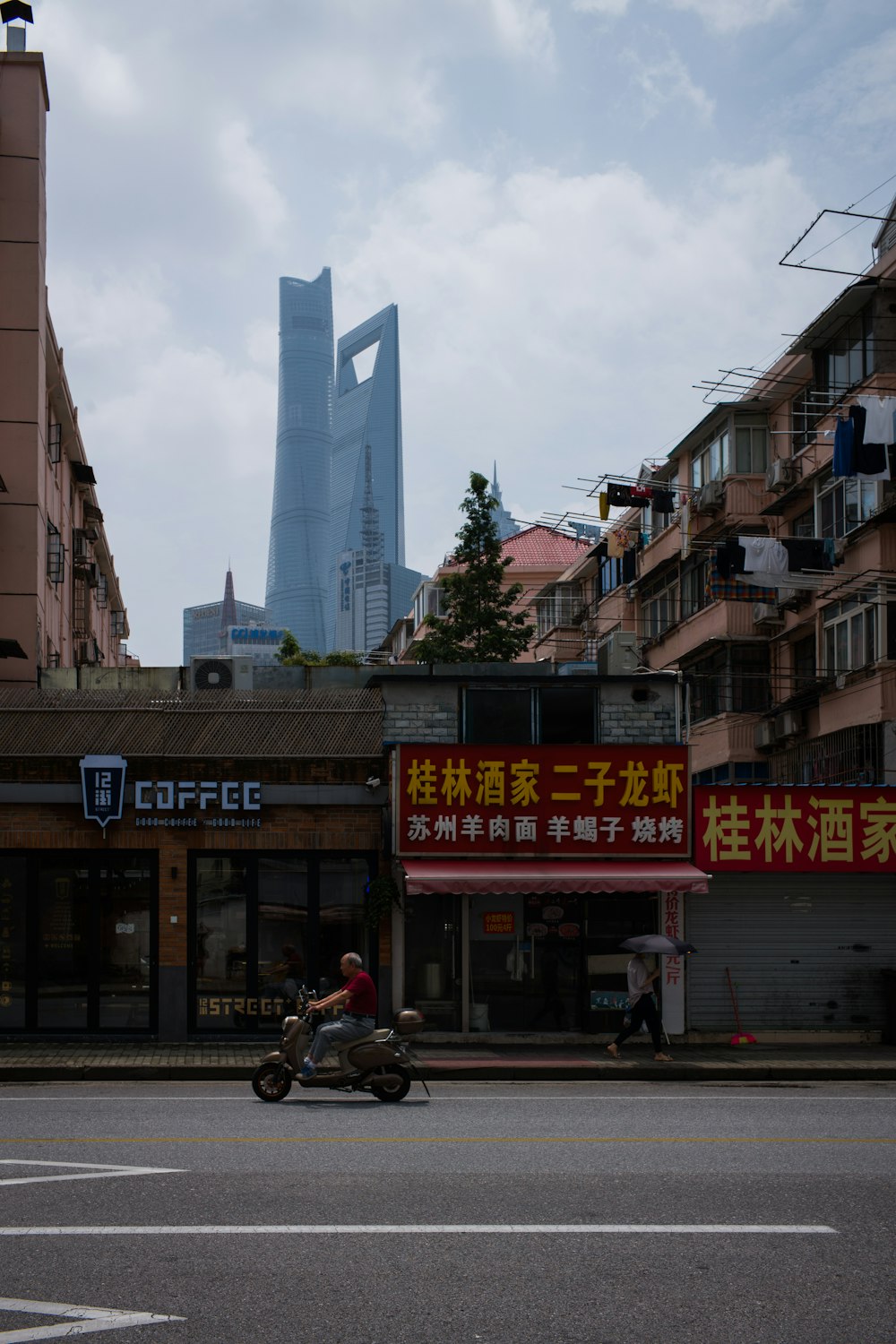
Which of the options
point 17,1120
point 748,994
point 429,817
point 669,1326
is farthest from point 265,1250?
point 748,994

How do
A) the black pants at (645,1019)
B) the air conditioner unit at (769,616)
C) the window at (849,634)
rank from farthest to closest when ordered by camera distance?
the air conditioner unit at (769,616) < the window at (849,634) < the black pants at (645,1019)

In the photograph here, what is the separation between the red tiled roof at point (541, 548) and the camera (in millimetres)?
74500

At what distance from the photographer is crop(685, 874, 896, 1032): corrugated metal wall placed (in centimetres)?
2320

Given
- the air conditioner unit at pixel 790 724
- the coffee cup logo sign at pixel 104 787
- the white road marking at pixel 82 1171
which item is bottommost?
the white road marking at pixel 82 1171

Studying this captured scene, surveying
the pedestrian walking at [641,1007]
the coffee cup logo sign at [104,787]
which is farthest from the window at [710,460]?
the coffee cup logo sign at [104,787]

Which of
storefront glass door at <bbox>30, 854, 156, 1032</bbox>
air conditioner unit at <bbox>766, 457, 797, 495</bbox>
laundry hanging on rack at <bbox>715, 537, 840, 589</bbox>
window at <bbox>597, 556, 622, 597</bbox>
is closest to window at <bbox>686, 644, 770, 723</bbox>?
air conditioner unit at <bbox>766, 457, 797, 495</bbox>

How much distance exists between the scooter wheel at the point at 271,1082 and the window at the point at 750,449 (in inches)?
1063

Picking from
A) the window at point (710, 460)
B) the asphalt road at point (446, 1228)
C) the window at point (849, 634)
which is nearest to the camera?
the asphalt road at point (446, 1228)

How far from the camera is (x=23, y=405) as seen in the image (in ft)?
110

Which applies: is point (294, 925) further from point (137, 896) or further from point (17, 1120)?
point (17, 1120)

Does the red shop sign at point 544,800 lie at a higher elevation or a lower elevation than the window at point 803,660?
lower

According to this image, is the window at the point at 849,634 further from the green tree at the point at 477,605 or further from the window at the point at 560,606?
the window at the point at 560,606

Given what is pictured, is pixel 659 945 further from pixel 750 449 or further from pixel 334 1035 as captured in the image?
pixel 750 449

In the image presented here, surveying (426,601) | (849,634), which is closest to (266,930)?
(849,634)
